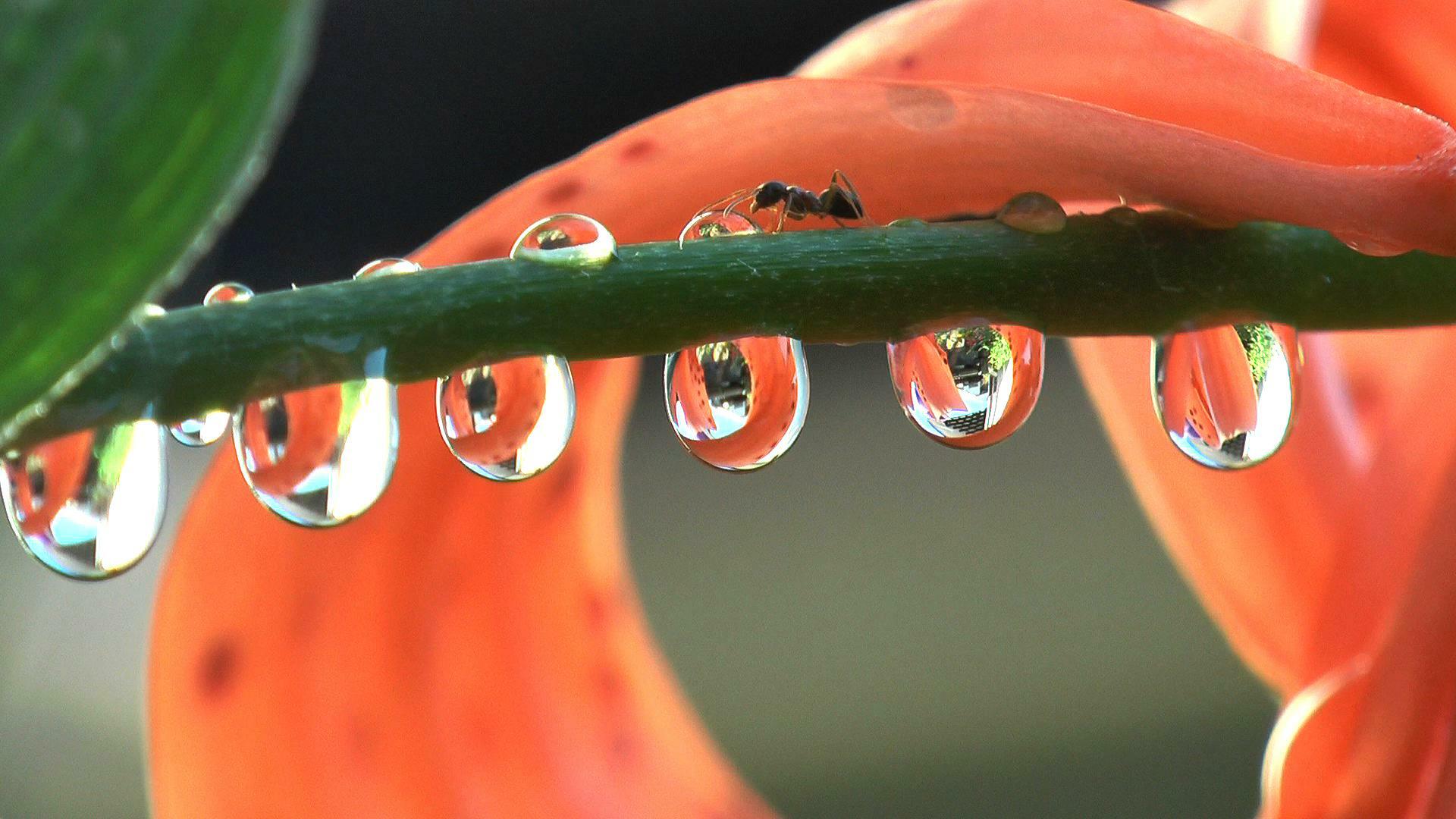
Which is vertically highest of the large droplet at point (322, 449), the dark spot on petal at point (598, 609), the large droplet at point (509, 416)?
the dark spot on petal at point (598, 609)

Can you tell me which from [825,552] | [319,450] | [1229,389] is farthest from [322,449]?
[825,552]

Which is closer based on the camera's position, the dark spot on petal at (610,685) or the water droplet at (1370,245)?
the water droplet at (1370,245)

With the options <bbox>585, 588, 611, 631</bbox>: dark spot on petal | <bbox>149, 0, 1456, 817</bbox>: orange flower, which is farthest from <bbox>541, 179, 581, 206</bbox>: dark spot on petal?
<bbox>585, 588, 611, 631</bbox>: dark spot on petal

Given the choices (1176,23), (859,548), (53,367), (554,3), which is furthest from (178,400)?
(859,548)

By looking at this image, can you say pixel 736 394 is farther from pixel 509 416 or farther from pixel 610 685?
pixel 610 685

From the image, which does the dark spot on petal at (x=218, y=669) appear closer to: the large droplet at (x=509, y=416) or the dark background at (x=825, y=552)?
the large droplet at (x=509, y=416)

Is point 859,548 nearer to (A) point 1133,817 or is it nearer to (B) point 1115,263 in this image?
(A) point 1133,817

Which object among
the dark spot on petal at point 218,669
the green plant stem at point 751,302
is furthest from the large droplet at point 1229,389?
the dark spot on petal at point 218,669
